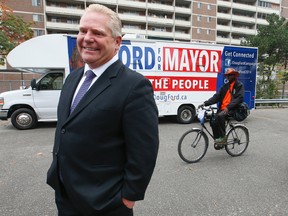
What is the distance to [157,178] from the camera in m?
3.91

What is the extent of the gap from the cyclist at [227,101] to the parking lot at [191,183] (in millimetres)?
592

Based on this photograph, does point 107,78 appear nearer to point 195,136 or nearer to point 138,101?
point 138,101

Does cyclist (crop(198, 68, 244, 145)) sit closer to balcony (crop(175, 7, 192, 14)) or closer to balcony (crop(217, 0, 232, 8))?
balcony (crop(175, 7, 192, 14))

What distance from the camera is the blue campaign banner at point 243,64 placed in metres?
9.12

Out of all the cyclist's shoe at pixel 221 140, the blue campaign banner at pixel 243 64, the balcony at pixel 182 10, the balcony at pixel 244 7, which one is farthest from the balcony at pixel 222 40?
the cyclist's shoe at pixel 221 140

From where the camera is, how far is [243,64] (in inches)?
374

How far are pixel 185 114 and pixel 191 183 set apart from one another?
5496 mm

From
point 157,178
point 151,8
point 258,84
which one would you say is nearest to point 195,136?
point 157,178

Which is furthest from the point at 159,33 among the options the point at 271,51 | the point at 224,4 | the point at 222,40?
the point at 271,51

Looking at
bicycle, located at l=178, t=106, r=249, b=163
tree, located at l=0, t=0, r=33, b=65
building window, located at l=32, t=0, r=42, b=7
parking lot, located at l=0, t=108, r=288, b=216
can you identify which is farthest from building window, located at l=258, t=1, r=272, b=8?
bicycle, located at l=178, t=106, r=249, b=163

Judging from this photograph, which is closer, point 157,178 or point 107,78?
point 107,78

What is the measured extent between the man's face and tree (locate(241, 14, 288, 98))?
1579cm

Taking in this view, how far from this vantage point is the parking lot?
116 inches

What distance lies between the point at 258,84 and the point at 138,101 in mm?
16350
